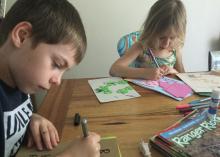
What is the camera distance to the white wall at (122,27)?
2025mm

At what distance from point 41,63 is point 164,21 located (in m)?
0.83

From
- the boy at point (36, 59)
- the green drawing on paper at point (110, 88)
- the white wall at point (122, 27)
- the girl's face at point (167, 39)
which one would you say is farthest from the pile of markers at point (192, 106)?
the white wall at point (122, 27)

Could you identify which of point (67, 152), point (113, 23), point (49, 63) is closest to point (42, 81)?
point (49, 63)

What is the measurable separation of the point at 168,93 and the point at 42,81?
516 mm

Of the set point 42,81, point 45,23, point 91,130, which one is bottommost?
point 91,130

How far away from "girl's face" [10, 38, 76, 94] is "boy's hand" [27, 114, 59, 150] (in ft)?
0.38

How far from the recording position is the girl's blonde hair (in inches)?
51.3

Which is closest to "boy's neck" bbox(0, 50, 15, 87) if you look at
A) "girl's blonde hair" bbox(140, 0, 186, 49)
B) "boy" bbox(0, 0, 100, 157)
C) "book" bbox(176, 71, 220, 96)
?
"boy" bbox(0, 0, 100, 157)

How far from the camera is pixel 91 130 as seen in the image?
764 millimetres

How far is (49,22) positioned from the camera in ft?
2.20

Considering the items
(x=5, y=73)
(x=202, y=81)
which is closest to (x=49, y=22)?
(x=5, y=73)

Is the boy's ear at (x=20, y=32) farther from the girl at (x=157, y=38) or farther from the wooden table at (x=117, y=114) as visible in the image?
the girl at (x=157, y=38)

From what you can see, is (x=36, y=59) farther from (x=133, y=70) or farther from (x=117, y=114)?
(x=133, y=70)

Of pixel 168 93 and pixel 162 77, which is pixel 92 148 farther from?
pixel 162 77
